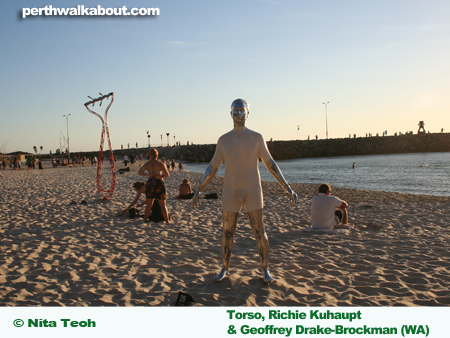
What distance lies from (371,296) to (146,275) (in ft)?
9.61

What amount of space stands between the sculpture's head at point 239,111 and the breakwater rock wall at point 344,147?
7229 cm

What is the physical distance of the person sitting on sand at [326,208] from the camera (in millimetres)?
6648

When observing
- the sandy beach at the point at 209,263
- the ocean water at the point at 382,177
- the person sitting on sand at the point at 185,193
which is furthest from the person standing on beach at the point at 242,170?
the ocean water at the point at 382,177

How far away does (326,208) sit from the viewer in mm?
6762

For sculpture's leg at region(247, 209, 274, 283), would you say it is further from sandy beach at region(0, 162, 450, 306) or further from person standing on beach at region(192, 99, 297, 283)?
sandy beach at region(0, 162, 450, 306)

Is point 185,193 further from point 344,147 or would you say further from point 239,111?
point 344,147

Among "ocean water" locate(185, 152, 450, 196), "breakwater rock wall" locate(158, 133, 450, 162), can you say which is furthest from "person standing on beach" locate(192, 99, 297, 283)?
"breakwater rock wall" locate(158, 133, 450, 162)

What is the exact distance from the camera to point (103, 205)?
10.6 m

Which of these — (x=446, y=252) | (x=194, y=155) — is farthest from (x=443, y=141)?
(x=446, y=252)

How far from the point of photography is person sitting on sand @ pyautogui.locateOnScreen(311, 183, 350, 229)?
6.65 meters

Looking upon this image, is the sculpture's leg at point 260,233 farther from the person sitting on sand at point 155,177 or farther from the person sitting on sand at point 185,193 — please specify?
the person sitting on sand at point 185,193

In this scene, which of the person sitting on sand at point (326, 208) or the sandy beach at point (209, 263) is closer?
the sandy beach at point (209, 263)

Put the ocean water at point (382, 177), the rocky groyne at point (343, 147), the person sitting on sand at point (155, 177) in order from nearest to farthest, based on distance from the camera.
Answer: the person sitting on sand at point (155, 177)
the ocean water at point (382, 177)
the rocky groyne at point (343, 147)

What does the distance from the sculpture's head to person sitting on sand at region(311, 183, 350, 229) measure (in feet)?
11.1
